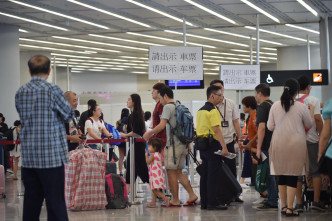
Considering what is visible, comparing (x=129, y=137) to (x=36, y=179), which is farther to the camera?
(x=129, y=137)

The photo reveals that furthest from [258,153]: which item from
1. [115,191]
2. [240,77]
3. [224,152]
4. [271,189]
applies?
[240,77]

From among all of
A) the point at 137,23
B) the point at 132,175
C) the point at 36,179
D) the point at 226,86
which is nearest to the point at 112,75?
the point at 137,23

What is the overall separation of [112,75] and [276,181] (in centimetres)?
3449

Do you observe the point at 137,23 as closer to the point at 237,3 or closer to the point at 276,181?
the point at 237,3

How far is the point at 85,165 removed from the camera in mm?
9320

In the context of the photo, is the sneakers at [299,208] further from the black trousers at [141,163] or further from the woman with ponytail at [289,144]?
the black trousers at [141,163]

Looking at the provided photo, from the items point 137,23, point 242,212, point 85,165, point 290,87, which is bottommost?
point 242,212

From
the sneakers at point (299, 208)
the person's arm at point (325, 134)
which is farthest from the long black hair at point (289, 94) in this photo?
the person's arm at point (325, 134)

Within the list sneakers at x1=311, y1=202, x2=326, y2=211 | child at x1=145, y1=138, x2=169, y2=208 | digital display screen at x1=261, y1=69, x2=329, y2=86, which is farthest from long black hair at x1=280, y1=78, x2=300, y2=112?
digital display screen at x1=261, y1=69, x2=329, y2=86

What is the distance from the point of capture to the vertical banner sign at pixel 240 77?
1767 cm

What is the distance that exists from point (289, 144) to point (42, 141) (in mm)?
3599

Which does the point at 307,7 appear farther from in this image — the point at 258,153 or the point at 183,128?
the point at 258,153

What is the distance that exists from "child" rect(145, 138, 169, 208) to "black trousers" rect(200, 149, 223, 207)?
0.79 m

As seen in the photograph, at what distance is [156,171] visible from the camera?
1004 centimetres
